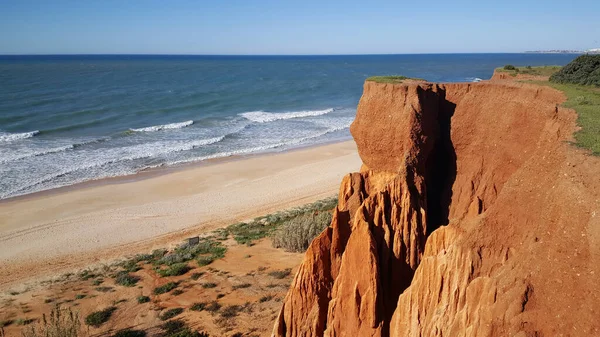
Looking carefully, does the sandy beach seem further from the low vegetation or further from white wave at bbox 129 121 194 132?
white wave at bbox 129 121 194 132

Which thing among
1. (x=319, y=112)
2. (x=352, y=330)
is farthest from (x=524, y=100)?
(x=319, y=112)

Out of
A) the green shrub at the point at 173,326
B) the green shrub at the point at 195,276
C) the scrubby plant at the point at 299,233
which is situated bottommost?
the green shrub at the point at 173,326

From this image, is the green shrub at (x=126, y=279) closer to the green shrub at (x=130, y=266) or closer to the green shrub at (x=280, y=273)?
the green shrub at (x=130, y=266)

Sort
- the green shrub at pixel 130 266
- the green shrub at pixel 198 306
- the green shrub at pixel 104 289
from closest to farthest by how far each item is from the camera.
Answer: the green shrub at pixel 198 306 → the green shrub at pixel 104 289 → the green shrub at pixel 130 266

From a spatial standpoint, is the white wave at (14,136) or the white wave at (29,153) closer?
the white wave at (29,153)

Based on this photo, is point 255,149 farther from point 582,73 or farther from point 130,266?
point 582,73

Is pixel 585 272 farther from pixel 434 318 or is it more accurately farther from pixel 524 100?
pixel 524 100

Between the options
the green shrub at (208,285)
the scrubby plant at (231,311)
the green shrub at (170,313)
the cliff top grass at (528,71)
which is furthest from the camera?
the green shrub at (208,285)

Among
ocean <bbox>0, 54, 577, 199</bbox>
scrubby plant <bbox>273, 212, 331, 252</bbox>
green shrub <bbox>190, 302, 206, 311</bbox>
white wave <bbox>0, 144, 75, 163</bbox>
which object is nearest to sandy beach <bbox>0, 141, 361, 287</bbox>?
ocean <bbox>0, 54, 577, 199</bbox>

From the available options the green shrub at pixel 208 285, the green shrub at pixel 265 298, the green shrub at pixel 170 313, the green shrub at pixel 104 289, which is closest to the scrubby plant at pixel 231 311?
the green shrub at pixel 265 298
